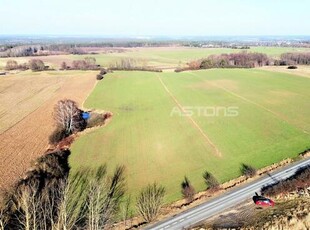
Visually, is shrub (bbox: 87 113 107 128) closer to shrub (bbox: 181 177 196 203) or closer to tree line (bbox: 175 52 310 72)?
shrub (bbox: 181 177 196 203)

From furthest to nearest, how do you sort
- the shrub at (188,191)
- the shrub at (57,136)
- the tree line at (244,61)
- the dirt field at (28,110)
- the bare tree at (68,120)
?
the tree line at (244,61), the bare tree at (68,120), the shrub at (57,136), the dirt field at (28,110), the shrub at (188,191)

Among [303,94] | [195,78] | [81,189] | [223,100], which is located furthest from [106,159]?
[195,78]

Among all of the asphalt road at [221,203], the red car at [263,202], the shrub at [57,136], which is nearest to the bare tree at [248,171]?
the asphalt road at [221,203]

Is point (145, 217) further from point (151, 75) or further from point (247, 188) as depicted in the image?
point (151, 75)

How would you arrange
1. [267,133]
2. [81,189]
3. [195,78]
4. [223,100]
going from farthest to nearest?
[195,78], [223,100], [267,133], [81,189]

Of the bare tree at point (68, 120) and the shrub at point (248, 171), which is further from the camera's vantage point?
the bare tree at point (68, 120)

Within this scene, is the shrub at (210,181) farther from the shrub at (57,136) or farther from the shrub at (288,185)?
the shrub at (57,136)
